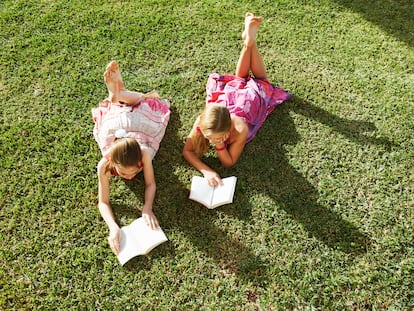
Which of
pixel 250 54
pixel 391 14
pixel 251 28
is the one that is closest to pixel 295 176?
pixel 250 54

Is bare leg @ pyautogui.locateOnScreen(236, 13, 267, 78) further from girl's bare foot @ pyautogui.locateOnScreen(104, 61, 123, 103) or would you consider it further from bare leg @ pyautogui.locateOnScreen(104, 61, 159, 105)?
girl's bare foot @ pyautogui.locateOnScreen(104, 61, 123, 103)

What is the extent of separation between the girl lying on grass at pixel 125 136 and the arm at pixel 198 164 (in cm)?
30

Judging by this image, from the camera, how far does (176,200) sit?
347cm

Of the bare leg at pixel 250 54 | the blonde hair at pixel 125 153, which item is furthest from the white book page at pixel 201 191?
the bare leg at pixel 250 54

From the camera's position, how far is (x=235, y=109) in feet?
12.3

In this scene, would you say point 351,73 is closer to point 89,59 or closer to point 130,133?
point 130,133

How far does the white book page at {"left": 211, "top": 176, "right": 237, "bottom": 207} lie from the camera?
3332 millimetres

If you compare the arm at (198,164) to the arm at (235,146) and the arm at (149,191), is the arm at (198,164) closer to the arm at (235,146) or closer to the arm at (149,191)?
the arm at (235,146)

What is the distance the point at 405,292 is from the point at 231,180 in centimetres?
162

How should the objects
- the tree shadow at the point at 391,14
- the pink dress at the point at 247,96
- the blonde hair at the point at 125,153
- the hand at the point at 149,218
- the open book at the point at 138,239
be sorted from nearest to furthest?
1. the blonde hair at the point at 125,153
2. the open book at the point at 138,239
3. the hand at the point at 149,218
4. the pink dress at the point at 247,96
5. the tree shadow at the point at 391,14

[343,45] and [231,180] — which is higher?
[343,45]

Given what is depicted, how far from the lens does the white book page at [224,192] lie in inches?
131

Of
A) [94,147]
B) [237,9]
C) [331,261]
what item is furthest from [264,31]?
[331,261]

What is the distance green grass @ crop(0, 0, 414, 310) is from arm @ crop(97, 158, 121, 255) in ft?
0.37
